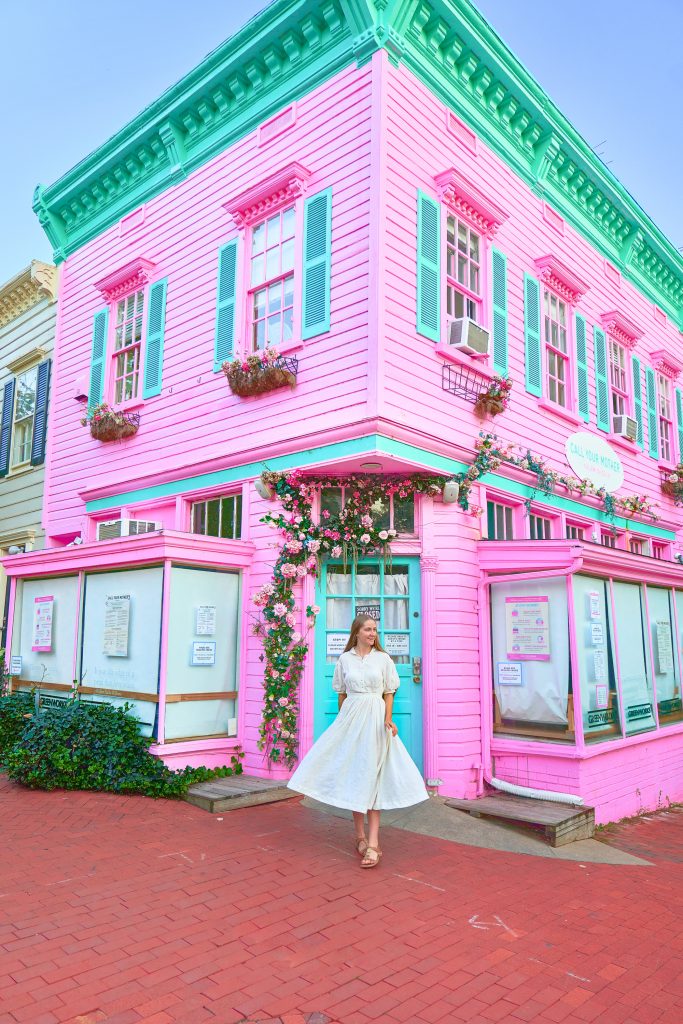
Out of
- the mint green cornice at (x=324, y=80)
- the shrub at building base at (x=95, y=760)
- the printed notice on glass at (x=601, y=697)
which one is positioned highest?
the mint green cornice at (x=324, y=80)

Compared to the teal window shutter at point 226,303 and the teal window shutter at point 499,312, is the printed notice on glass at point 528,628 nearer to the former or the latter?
the teal window shutter at point 499,312

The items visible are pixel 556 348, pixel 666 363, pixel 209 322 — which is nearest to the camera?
pixel 209 322

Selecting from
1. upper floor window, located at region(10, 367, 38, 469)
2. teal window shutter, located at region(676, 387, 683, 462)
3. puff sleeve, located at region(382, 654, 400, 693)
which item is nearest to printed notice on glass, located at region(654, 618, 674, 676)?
puff sleeve, located at region(382, 654, 400, 693)

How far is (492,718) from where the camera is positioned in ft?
26.2

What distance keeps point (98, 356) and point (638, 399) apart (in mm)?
8966

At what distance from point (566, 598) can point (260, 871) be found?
12.8 ft

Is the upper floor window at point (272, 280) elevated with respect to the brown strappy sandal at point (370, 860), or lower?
elevated

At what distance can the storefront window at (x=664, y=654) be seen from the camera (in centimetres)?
932

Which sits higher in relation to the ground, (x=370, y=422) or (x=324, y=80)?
(x=324, y=80)

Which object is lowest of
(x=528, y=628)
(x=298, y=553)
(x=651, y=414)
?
(x=528, y=628)

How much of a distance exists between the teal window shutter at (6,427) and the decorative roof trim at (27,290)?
51.9 inches

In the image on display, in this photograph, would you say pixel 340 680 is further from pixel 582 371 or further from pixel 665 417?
pixel 665 417

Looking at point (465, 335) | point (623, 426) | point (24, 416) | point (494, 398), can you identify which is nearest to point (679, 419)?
point (623, 426)

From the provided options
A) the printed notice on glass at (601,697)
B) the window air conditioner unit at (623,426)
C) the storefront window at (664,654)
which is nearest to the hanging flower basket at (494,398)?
the storefront window at (664,654)
